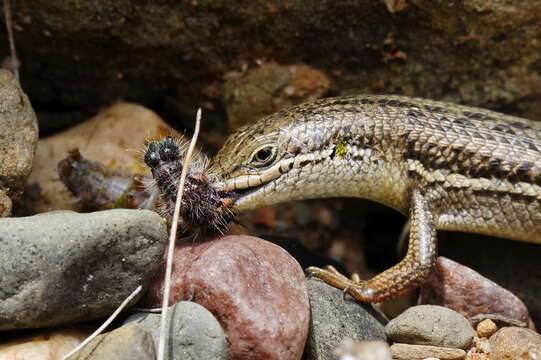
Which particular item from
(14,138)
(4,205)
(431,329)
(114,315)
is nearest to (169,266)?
(114,315)

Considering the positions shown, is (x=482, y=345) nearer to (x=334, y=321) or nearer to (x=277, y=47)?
(x=334, y=321)

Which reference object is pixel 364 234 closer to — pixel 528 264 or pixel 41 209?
pixel 528 264

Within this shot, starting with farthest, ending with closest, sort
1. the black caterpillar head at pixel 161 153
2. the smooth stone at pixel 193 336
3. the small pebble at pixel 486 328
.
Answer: the small pebble at pixel 486 328 < the black caterpillar head at pixel 161 153 < the smooth stone at pixel 193 336

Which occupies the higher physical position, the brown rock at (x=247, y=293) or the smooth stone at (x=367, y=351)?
the smooth stone at (x=367, y=351)

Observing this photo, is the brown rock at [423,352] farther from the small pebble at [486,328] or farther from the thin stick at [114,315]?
the thin stick at [114,315]

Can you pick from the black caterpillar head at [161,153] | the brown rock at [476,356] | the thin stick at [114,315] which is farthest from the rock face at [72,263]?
the brown rock at [476,356]

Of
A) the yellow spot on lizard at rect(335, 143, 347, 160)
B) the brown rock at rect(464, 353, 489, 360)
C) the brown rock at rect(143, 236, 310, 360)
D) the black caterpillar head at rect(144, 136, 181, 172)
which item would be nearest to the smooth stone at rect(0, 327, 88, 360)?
the brown rock at rect(143, 236, 310, 360)

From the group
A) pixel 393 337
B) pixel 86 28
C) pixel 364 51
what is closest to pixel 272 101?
pixel 364 51

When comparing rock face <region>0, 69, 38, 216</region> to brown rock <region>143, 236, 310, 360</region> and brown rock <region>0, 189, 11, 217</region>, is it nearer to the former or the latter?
brown rock <region>0, 189, 11, 217</region>
